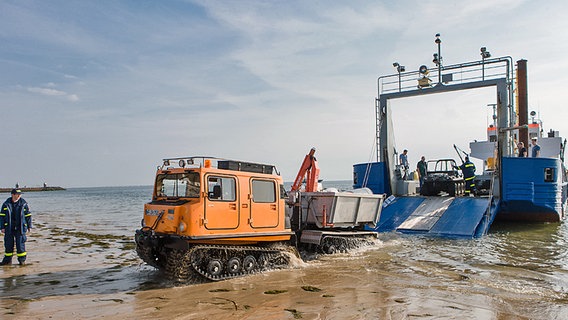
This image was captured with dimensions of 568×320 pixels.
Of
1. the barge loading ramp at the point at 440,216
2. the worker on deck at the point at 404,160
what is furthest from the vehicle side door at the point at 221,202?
the worker on deck at the point at 404,160

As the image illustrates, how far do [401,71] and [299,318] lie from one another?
1432 centimetres

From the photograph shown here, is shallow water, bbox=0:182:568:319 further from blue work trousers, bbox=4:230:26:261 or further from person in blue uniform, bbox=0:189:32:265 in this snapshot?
person in blue uniform, bbox=0:189:32:265

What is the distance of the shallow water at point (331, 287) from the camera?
5.91 m

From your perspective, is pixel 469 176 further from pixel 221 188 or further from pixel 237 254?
pixel 221 188

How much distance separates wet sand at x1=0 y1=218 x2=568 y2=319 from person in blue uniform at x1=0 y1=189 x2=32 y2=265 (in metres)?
0.35

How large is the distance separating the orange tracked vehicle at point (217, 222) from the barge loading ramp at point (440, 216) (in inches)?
217

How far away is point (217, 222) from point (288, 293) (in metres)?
1.74

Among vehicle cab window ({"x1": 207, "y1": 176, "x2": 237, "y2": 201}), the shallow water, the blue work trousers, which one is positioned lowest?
the shallow water

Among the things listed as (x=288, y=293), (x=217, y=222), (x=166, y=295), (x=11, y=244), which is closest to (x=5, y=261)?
(x=11, y=244)

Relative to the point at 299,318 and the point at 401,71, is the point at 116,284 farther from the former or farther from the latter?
the point at 401,71

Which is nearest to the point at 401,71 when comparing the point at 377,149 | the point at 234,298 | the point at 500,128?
the point at 377,149

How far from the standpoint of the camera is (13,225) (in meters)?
9.29

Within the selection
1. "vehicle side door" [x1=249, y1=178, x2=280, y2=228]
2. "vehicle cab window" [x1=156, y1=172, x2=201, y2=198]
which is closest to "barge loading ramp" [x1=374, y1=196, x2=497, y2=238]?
"vehicle side door" [x1=249, y1=178, x2=280, y2=228]

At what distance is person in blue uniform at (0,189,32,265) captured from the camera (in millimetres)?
9219
